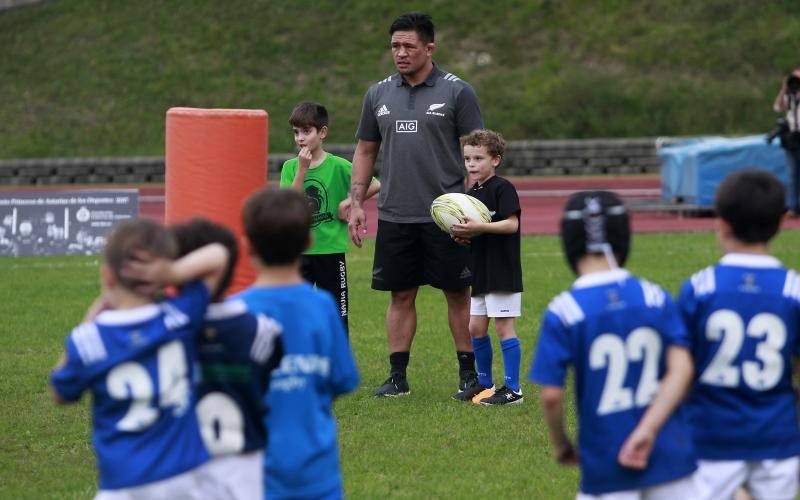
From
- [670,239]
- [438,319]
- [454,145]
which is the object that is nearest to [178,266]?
[454,145]

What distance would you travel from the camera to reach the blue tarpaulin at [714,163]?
19.9 m

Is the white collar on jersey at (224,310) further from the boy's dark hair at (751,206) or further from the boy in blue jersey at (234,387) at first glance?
the boy's dark hair at (751,206)

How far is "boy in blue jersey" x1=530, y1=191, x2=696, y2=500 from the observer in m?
3.66

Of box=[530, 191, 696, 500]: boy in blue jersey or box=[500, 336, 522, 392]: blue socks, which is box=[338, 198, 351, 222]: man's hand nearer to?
box=[500, 336, 522, 392]: blue socks

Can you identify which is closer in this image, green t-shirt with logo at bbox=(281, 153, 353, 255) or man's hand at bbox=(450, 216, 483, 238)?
man's hand at bbox=(450, 216, 483, 238)

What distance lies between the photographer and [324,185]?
7891 mm

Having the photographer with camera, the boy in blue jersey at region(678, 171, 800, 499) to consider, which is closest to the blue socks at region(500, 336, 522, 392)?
the boy in blue jersey at region(678, 171, 800, 499)

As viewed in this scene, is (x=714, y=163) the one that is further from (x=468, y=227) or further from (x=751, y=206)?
(x=751, y=206)

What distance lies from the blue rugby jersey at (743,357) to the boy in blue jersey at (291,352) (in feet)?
3.80

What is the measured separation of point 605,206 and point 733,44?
32737mm

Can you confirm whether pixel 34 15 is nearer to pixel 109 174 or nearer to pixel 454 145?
pixel 109 174

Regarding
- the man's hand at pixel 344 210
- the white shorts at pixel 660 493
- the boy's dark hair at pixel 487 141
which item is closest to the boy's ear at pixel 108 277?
the white shorts at pixel 660 493

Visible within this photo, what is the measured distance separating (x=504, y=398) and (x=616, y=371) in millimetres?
4012

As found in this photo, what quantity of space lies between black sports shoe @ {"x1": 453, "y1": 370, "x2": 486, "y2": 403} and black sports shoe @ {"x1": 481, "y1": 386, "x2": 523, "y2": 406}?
17 centimetres
